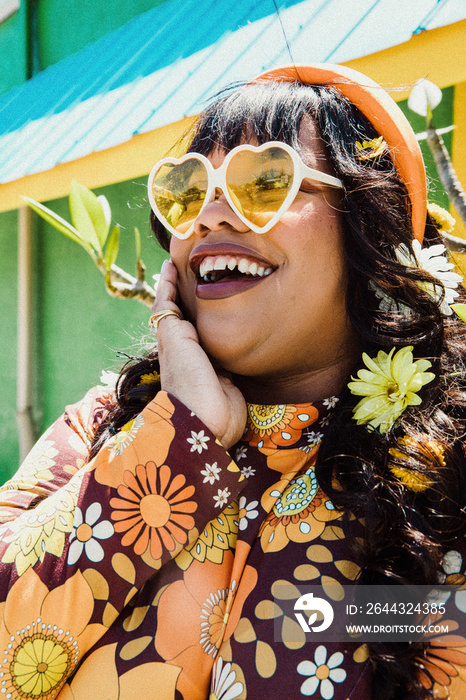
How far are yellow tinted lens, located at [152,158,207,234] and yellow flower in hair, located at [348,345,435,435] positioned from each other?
23.9 inches

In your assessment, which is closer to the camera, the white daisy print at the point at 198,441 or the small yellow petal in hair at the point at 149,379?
the white daisy print at the point at 198,441

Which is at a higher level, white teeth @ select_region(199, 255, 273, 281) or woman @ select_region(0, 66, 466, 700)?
white teeth @ select_region(199, 255, 273, 281)

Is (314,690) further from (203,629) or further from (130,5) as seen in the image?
(130,5)

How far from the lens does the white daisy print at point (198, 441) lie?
4.63ft

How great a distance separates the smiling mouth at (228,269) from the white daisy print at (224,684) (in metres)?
0.88

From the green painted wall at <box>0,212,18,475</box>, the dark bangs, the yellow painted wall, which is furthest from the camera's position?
the green painted wall at <box>0,212,18,475</box>

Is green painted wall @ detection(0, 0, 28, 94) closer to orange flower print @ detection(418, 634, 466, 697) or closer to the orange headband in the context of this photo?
the orange headband

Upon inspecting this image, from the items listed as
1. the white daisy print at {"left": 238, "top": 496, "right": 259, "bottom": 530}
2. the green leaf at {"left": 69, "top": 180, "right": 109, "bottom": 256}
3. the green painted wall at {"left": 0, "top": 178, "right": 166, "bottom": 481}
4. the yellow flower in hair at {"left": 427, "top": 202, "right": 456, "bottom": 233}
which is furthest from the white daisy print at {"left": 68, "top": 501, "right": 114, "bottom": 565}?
the green painted wall at {"left": 0, "top": 178, "right": 166, "bottom": 481}

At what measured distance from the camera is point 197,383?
1540 millimetres

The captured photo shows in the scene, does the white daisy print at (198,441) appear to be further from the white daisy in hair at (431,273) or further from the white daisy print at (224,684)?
the white daisy in hair at (431,273)

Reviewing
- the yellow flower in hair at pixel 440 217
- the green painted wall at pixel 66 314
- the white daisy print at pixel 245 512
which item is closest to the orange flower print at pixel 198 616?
the white daisy print at pixel 245 512

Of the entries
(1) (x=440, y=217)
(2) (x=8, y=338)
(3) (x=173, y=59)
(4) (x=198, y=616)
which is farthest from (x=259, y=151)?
(2) (x=8, y=338)

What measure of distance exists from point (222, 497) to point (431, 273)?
2.55ft

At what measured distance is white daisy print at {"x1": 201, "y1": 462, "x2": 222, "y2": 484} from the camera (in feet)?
4.60
